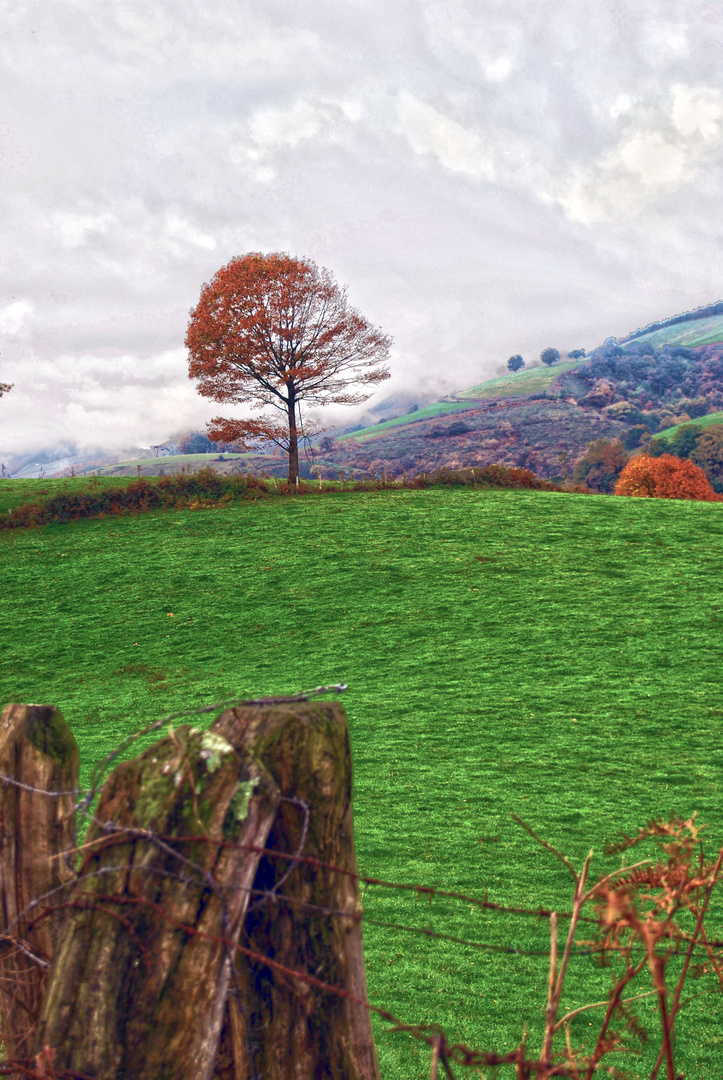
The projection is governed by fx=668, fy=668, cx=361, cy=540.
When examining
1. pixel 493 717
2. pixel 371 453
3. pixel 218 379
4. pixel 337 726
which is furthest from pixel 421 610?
pixel 371 453

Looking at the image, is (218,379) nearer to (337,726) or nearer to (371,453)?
(337,726)

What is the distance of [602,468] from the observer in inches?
3199

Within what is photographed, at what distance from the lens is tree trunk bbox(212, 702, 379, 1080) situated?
1.27 metres

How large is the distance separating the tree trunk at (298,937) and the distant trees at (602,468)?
82088mm

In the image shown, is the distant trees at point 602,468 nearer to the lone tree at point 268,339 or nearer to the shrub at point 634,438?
the shrub at point 634,438

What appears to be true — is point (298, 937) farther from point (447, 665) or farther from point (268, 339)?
point (268, 339)

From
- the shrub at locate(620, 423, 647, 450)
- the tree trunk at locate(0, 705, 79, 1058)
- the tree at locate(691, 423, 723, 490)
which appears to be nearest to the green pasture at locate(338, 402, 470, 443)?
the shrub at locate(620, 423, 647, 450)

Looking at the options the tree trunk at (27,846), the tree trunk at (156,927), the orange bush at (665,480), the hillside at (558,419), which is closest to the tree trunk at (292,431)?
the orange bush at (665,480)

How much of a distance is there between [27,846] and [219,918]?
752 millimetres

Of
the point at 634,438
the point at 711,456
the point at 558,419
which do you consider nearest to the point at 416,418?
the point at 558,419

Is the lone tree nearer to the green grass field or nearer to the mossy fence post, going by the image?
the green grass field

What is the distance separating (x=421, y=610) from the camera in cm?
1320

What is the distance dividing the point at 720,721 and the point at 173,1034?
880 cm

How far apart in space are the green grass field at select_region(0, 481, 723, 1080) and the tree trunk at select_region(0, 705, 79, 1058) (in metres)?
2.19
